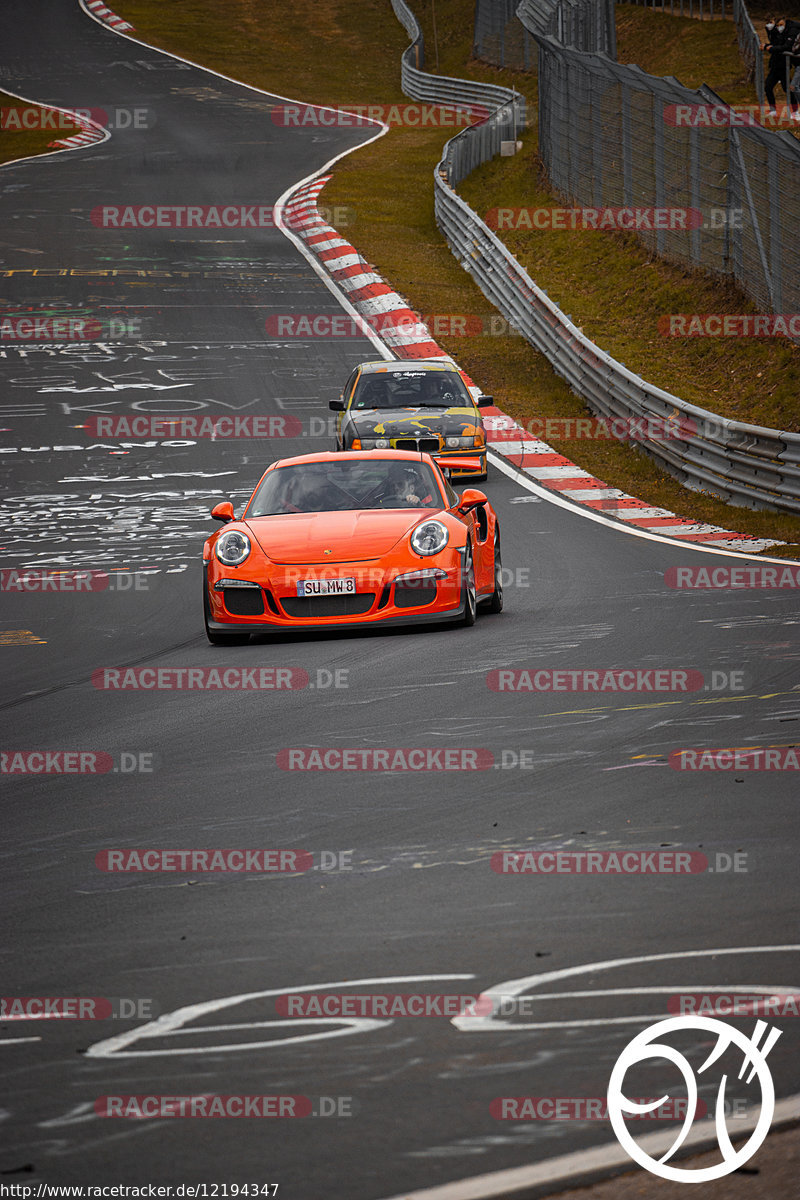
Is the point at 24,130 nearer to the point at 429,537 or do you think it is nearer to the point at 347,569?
the point at 429,537

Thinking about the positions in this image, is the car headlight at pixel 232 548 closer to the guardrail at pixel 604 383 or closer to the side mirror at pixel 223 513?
the side mirror at pixel 223 513

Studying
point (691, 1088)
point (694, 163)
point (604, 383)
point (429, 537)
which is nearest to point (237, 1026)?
point (691, 1088)

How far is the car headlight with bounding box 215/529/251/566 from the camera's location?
1067 cm

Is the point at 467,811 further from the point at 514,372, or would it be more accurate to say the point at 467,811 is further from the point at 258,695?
the point at 514,372

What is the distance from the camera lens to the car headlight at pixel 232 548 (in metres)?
10.7

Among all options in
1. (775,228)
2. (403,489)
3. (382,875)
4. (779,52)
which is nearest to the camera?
(382,875)

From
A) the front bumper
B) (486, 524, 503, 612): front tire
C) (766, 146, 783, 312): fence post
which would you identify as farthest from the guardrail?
the front bumper

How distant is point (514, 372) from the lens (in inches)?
1031

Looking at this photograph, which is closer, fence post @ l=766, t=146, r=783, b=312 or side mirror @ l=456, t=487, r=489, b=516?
side mirror @ l=456, t=487, r=489, b=516

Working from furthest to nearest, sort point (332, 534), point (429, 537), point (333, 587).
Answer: point (332, 534) → point (429, 537) → point (333, 587)

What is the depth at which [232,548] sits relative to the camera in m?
10.8

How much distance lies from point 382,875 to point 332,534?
579cm

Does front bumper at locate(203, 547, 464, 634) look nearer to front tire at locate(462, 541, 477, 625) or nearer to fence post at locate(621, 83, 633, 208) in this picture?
front tire at locate(462, 541, 477, 625)

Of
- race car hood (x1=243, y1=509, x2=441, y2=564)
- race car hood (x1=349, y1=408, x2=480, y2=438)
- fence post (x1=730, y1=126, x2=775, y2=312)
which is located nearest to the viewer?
race car hood (x1=243, y1=509, x2=441, y2=564)
